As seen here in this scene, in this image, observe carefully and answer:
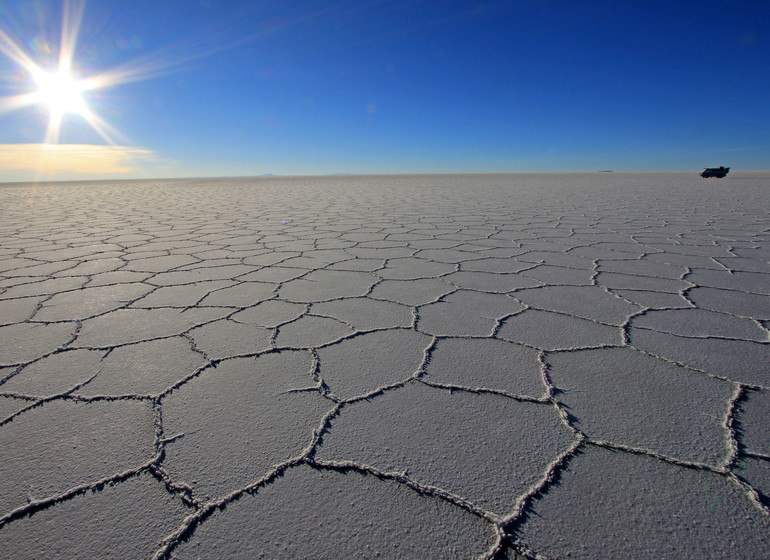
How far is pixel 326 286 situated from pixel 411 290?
1.33ft

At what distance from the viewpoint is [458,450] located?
79 centimetres

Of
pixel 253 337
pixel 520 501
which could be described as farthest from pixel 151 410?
pixel 520 501

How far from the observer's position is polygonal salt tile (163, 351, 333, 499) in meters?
0.75

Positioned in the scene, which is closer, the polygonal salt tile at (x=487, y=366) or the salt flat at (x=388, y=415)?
the salt flat at (x=388, y=415)

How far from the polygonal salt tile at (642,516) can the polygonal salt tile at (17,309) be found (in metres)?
1.84

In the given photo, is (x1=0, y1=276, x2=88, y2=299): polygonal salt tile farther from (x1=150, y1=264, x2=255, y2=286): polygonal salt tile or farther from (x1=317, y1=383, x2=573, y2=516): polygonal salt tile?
(x1=317, y1=383, x2=573, y2=516): polygonal salt tile

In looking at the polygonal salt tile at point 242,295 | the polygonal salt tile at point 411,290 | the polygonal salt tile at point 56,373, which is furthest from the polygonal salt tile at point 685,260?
the polygonal salt tile at point 56,373

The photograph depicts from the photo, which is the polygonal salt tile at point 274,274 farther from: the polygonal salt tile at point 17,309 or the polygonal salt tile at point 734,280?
the polygonal salt tile at point 734,280

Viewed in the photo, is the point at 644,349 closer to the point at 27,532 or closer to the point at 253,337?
the point at 253,337

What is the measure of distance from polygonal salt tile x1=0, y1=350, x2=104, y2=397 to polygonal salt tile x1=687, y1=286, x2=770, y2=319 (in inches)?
82.6

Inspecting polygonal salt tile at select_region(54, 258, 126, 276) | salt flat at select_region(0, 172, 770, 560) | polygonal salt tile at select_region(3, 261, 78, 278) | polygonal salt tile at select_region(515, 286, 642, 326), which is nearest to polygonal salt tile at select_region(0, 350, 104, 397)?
salt flat at select_region(0, 172, 770, 560)

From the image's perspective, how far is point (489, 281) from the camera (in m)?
1.96

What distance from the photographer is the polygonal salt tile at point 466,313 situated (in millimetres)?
1380

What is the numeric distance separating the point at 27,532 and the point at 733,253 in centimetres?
329
